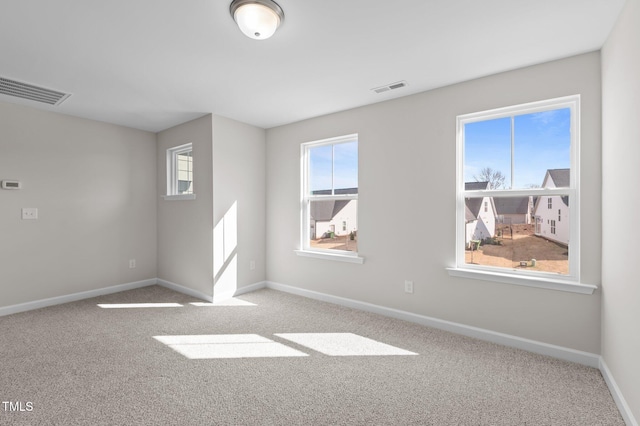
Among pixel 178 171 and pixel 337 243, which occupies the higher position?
pixel 178 171

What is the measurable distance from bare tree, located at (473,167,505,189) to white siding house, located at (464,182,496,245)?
4cm

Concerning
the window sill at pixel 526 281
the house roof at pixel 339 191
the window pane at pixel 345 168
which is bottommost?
the window sill at pixel 526 281

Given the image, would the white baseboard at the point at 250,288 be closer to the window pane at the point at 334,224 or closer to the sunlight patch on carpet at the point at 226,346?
the window pane at the point at 334,224

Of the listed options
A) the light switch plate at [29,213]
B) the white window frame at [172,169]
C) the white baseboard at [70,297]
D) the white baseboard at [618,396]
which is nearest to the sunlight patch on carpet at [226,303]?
the white baseboard at [70,297]

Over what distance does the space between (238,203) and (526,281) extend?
11.1 ft

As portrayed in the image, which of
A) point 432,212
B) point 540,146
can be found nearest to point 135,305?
point 432,212

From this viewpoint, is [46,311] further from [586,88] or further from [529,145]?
[586,88]

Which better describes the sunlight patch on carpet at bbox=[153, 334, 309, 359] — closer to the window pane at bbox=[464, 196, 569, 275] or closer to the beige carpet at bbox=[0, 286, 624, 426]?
the beige carpet at bbox=[0, 286, 624, 426]

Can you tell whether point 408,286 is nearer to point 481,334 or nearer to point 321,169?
point 481,334

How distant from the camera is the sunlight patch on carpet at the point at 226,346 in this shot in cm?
246

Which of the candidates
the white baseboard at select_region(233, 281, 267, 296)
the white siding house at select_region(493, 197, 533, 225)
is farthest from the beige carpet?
the white siding house at select_region(493, 197, 533, 225)

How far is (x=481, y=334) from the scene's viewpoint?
2.74 m

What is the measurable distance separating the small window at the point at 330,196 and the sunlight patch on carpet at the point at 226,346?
5.00 feet

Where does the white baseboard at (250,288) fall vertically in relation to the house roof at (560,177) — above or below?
below
